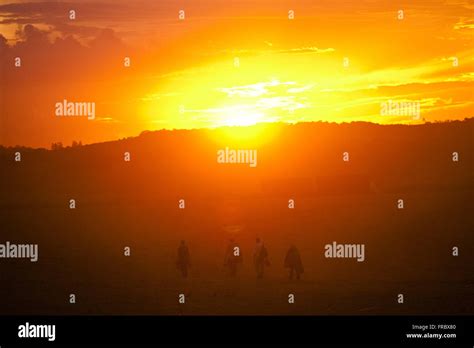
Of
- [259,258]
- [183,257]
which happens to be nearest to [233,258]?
[259,258]

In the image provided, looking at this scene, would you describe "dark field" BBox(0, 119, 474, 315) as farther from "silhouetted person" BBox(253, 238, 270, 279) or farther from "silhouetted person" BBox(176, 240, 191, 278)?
"silhouetted person" BBox(176, 240, 191, 278)

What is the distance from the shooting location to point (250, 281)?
87.5ft

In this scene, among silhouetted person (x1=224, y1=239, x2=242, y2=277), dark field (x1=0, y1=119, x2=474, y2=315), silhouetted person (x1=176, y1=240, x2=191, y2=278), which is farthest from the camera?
silhouetted person (x1=224, y1=239, x2=242, y2=277)

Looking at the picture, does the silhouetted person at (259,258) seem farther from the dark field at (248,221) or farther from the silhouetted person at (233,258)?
the silhouetted person at (233,258)

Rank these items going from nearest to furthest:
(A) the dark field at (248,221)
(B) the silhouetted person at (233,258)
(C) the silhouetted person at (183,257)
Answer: (A) the dark field at (248,221) < (C) the silhouetted person at (183,257) < (B) the silhouetted person at (233,258)

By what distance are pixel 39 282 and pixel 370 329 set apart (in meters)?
12.3

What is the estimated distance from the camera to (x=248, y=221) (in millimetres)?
41188

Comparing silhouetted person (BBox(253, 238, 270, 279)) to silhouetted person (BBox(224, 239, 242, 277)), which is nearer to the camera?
silhouetted person (BBox(253, 238, 270, 279))

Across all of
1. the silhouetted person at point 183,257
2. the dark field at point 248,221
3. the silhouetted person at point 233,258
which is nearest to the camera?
the dark field at point 248,221

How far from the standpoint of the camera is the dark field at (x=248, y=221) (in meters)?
25.3

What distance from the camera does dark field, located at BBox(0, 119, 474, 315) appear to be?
25306 millimetres

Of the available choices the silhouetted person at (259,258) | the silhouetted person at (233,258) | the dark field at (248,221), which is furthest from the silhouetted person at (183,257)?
the silhouetted person at (259,258)

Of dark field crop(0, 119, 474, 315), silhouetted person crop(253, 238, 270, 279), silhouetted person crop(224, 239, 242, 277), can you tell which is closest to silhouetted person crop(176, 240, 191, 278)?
dark field crop(0, 119, 474, 315)

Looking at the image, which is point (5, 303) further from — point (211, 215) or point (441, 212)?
point (441, 212)
